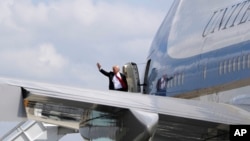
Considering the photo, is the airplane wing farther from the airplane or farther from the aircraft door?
the aircraft door

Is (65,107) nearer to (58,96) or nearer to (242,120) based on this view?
(58,96)

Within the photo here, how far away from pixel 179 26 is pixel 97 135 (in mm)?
6310

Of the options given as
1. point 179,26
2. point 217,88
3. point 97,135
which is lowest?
point 97,135

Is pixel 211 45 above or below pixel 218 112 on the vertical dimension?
above

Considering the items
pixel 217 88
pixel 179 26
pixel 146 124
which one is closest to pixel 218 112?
pixel 146 124

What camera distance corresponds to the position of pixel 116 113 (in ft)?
31.1

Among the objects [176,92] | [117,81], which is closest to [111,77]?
[117,81]

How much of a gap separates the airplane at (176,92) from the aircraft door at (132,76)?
0.02 meters

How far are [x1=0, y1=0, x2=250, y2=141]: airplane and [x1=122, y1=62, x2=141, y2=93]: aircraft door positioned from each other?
2 cm

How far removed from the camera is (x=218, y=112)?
1062cm

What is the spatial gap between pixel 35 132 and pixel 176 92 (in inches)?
335

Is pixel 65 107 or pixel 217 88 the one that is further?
pixel 217 88

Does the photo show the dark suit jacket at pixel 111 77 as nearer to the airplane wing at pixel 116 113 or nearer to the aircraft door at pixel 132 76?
the aircraft door at pixel 132 76

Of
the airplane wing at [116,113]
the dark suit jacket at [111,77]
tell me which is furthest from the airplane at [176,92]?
the dark suit jacket at [111,77]
